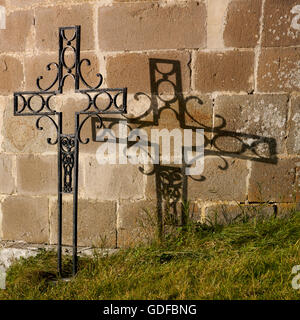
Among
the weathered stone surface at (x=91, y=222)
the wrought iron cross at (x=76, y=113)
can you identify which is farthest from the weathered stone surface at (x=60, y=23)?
the weathered stone surface at (x=91, y=222)

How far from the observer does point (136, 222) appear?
2916 millimetres

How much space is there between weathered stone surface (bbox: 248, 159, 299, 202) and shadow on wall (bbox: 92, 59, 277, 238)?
2.8 inches

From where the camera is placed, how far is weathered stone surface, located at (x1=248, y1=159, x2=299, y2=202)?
2738mm

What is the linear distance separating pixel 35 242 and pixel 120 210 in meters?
0.94

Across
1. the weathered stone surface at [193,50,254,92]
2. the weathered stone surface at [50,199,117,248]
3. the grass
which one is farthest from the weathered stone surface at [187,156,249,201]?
the weathered stone surface at [50,199,117,248]

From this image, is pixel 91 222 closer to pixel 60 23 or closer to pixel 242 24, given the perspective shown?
pixel 60 23

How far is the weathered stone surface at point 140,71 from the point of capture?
2.74m

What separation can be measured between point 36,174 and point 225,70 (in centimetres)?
199

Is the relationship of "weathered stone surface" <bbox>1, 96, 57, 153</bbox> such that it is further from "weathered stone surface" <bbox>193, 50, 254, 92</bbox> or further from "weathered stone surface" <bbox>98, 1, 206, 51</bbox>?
"weathered stone surface" <bbox>193, 50, 254, 92</bbox>

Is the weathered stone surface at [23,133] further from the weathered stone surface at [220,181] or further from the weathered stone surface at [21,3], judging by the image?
the weathered stone surface at [220,181]

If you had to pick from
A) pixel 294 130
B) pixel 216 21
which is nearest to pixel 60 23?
pixel 216 21

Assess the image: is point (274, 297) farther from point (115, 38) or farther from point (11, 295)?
point (115, 38)

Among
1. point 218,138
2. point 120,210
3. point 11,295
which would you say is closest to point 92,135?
point 120,210

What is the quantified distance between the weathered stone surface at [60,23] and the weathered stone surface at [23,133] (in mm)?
645
